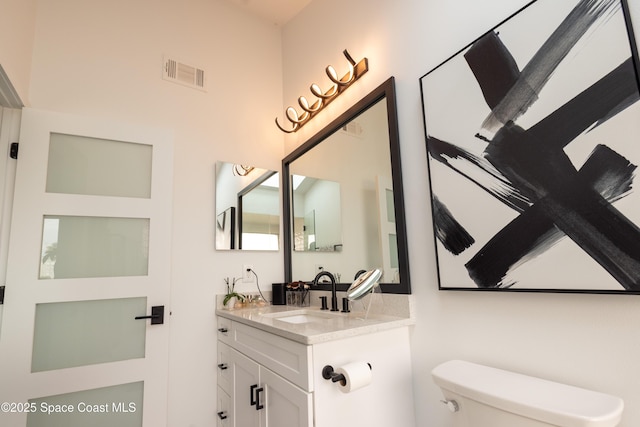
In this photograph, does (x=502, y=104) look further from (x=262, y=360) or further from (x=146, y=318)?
(x=146, y=318)

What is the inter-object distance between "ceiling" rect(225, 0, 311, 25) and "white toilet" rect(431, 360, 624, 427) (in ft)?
8.85

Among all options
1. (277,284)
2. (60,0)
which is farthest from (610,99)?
(60,0)

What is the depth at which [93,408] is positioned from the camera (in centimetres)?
170

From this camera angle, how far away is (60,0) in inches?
77.4

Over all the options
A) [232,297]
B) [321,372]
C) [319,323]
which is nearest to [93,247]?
[232,297]

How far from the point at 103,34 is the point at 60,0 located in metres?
0.28

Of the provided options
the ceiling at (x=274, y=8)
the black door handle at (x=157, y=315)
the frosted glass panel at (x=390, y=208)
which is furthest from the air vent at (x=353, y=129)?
the black door handle at (x=157, y=315)

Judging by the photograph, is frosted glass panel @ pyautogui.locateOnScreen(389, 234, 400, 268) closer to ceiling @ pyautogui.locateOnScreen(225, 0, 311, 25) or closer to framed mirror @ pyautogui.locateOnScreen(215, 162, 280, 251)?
framed mirror @ pyautogui.locateOnScreen(215, 162, 280, 251)

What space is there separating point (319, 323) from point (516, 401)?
2.71 feet

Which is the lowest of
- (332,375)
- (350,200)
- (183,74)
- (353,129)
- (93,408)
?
(93,408)

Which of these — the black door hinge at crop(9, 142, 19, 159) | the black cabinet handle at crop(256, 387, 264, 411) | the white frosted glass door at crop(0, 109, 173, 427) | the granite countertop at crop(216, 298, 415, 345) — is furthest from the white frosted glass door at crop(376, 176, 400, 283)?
the black door hinge at crop(9, 142, 19, 159)

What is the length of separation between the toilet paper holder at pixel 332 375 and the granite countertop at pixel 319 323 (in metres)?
0.11

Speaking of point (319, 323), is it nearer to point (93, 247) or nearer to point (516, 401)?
point (516, 401)

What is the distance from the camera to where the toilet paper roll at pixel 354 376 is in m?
1.13
